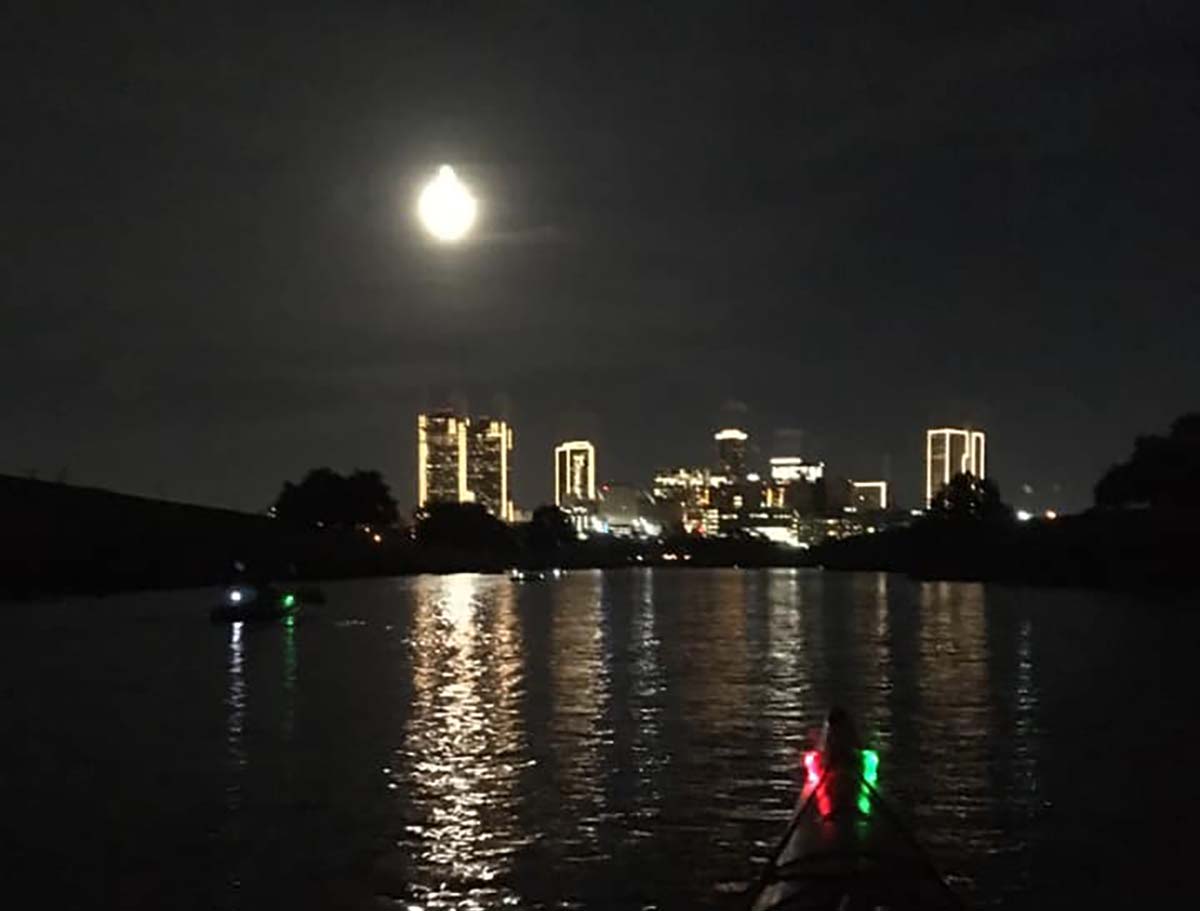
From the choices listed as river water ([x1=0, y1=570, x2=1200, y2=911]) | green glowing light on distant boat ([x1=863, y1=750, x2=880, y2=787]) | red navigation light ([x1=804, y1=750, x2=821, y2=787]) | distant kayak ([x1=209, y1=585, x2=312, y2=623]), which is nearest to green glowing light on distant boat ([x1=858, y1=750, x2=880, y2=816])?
green glowing light on distant boat ([x1=863, y1=750, x2=880, y2=787])

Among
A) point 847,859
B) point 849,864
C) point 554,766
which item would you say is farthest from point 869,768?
point 554,766

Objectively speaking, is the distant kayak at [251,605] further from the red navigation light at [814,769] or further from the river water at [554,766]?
the red navigation light at [814,769]

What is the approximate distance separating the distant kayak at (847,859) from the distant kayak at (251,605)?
81988 millimetres

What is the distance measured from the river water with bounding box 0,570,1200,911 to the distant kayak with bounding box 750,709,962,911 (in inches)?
144

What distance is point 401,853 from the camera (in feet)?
86.1

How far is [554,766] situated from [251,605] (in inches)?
2614

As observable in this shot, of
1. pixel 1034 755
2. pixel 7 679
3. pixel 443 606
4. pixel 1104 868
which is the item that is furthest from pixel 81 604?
pixel 1104 868

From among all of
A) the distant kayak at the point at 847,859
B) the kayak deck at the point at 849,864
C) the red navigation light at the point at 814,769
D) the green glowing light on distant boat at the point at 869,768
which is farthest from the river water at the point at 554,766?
the kayak deck at the point at 849,864

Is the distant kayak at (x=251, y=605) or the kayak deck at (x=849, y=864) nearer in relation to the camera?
the kayak deck at (x=849, y=864)

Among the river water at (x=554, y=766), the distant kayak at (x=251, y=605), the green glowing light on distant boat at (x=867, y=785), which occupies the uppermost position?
the green glowing light on distant boat at (x=867, y=785)

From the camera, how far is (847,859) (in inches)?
695

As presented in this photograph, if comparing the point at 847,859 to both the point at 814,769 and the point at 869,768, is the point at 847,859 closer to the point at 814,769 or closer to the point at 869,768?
the point at 869,768

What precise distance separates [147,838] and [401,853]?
482 cm

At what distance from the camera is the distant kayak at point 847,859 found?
55.2 feet
